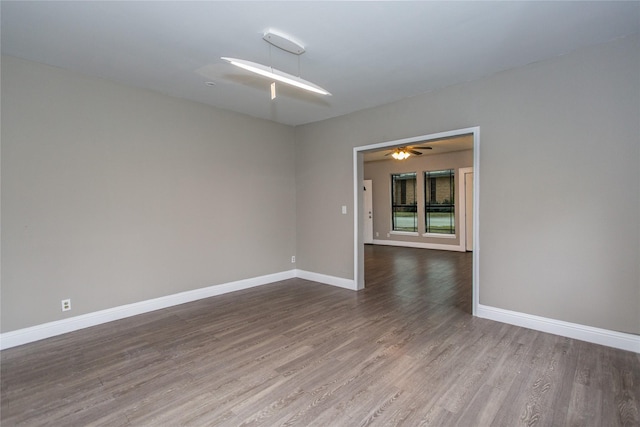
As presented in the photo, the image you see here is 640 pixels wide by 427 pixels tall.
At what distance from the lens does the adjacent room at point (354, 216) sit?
2174mm

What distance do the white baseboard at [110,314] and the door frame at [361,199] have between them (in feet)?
5.23

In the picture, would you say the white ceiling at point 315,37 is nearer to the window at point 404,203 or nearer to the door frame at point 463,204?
the door frame at point 463,204

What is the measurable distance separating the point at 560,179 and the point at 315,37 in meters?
2.64

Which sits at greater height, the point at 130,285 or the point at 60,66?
the point at 60,66

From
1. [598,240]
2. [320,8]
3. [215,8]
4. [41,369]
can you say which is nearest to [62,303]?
[41,369]

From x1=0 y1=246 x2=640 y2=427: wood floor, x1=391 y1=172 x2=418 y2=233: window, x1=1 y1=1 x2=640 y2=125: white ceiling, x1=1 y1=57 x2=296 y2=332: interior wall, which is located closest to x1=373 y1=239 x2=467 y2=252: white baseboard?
x1=391 y1=172 x2=418 y2=233: window

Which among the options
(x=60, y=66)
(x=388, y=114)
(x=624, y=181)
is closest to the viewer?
(x=624, y=181)

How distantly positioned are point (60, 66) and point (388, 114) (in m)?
3.71

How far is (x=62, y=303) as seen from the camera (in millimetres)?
3156

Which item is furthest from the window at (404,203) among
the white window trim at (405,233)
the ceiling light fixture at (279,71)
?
the ceiling light fixture at (279,71)

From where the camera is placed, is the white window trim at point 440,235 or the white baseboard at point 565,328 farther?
the white window trim at point 440,235

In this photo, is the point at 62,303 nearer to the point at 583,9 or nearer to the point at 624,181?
the point at 583,9

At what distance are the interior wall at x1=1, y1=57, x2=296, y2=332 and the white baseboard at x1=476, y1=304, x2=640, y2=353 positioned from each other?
3.30 metres

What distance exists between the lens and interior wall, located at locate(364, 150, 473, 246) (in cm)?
835
